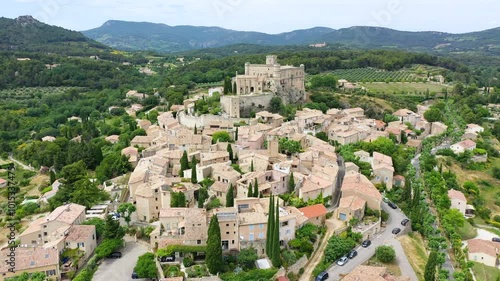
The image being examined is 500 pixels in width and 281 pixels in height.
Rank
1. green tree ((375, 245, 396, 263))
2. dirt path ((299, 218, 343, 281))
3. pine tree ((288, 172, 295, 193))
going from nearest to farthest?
dirt path ((299, 218, 343, 281)) < green tree ((375, 245, 396, 263)) < pine tree ((288, 172, 295, 193))

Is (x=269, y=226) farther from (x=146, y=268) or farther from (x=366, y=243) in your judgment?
(x=366, y=243)

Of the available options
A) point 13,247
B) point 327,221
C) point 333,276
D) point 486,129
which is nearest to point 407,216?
point 327,221

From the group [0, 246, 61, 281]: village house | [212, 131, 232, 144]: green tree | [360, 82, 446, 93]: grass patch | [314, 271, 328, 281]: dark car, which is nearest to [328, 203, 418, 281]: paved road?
[314, 271, 328, 281]: dark car

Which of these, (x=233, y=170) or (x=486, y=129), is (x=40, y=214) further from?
(x=486, y=129)

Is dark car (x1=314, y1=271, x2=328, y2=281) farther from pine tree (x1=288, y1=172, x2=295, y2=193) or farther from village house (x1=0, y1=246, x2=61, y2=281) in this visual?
village house (x1=0, y1=246, x2=61, y2=281)

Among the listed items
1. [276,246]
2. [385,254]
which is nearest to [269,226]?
[276,246]
